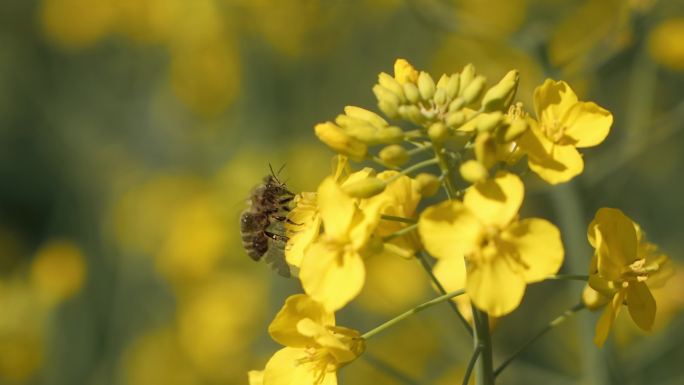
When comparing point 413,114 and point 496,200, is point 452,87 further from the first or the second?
point 496,200

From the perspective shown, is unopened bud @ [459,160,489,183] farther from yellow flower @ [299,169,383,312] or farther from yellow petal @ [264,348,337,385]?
yellow petal @ [264,348,337,385]

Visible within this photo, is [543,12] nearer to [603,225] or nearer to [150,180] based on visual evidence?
[150,180]

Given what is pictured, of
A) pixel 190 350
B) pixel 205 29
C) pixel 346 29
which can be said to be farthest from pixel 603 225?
pixel 205 29

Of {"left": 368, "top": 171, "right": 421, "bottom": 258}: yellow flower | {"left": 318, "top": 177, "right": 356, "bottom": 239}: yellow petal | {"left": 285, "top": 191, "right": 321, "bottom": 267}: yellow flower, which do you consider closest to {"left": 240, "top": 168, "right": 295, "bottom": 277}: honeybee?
A: {"left": 285, "top": 191, "right": 321, "bottom": 267}: yellow flower

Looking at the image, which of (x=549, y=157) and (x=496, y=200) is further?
(x=549, y=157)

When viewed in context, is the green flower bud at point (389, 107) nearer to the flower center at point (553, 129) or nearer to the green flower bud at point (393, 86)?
the green flower bud at point (393, 86)

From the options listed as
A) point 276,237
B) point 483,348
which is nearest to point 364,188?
point 483,348
